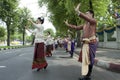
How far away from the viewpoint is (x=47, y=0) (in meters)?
38.1

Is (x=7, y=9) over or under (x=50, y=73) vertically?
over

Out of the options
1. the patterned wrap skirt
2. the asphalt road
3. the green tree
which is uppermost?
the green tree

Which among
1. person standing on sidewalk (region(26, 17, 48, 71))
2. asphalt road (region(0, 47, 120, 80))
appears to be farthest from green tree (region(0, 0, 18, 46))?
person standing on sidewalk (region(26, 17, 48, 71))

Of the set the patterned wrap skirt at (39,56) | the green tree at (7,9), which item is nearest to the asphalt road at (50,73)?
the patterned wrap skirt at (39,56)

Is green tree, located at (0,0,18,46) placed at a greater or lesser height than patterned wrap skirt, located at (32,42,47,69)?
greater

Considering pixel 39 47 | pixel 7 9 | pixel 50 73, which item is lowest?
pixel 50 73

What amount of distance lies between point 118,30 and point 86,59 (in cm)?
2597

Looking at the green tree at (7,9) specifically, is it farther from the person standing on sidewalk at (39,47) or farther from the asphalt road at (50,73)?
the person standing on sidewalk at (39,47)

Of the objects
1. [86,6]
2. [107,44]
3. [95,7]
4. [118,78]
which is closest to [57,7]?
[107,44]

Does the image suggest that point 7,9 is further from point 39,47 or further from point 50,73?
point 50,73

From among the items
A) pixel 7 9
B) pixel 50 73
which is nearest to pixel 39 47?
pixel 50 73

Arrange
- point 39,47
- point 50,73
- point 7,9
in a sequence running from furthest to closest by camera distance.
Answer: point 7,9 < point 39,47 < point 50,73

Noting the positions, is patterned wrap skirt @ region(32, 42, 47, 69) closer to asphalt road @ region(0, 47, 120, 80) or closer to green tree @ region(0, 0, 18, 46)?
asphalt road @ region(0, 47, 120, 80)

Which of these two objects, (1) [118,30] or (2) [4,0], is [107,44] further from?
(2) [4,0]
